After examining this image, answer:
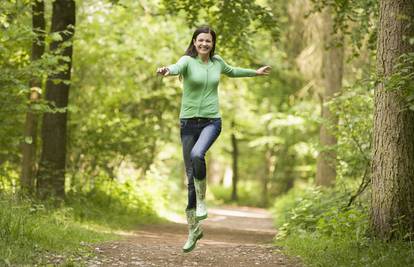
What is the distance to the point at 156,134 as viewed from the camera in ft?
51.6

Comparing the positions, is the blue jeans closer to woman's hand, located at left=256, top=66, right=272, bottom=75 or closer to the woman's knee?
the woman's knee

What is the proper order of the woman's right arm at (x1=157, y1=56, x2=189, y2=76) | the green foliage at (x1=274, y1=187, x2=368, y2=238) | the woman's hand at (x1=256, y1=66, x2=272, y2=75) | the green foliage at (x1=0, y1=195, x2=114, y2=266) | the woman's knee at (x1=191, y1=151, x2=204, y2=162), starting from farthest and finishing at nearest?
the green foliage at (x1=274, y1=187, x2=368, y2=238), the woman's hand at (x1=256, y1=66, x2=272, y2=75), the woman's knee at (x1=191, y1=151, x2=204, y2=162), the woman's right arm at (x1=157, y1=56, x2=189, y2=76), the green foliage at (x1=0, y1=195, x2=114, y2=266)

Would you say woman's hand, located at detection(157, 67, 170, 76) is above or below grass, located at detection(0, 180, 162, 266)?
above

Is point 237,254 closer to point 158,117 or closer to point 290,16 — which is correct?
point 158,117

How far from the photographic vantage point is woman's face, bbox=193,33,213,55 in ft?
22.2

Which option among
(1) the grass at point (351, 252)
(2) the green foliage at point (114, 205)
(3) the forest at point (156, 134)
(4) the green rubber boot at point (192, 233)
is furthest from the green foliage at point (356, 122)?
(2) the green foliage at point (114, 205)

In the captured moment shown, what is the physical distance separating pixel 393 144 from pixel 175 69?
8.80 ft

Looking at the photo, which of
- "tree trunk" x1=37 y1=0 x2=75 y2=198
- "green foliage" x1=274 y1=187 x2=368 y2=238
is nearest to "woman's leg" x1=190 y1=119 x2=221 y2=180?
"green foliage" x1=274 y1=187 x2=368 y2=238

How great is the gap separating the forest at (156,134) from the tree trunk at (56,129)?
25mm

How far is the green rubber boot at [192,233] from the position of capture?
272 inches

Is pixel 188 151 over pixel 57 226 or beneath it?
over

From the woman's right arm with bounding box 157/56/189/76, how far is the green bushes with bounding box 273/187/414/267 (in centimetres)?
254

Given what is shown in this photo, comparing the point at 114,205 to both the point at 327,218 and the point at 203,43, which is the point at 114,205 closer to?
the point at 327,218

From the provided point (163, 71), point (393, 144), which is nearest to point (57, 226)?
point (163, 71)
